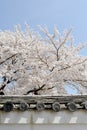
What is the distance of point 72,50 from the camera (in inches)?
642

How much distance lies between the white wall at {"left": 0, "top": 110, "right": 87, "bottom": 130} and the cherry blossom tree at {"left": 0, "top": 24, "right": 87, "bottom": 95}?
852 centimetres

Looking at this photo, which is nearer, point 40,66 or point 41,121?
point 41,121

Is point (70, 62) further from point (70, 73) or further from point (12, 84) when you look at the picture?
point (12, 84)

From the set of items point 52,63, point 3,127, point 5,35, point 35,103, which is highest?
point 5,35

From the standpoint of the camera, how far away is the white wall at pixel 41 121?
6.21m

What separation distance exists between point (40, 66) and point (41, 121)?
941 cm

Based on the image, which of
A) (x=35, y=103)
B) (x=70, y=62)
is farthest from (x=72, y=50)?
(x=35, y=103)

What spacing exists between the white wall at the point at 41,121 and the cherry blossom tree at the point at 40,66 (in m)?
8.52

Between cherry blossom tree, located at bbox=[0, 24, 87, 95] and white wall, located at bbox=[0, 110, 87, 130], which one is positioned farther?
cherry blossom tree, located at bbox=[0, 24, 87, 95]

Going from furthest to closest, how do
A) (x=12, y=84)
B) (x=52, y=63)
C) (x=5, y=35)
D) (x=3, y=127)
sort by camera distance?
1. (x=5, y=35)
2. (x=12, y=84)
3. (x=52, y=63)
4. (x=3, y=127)

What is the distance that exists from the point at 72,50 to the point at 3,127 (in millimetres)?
10522

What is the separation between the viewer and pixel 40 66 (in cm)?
1562

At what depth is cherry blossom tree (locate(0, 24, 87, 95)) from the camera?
49.9ft

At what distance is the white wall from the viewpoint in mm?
6211
